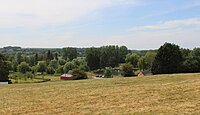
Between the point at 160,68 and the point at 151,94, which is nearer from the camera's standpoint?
the point at 151,94

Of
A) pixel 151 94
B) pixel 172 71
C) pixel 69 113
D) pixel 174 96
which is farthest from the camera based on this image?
pixel 172 71

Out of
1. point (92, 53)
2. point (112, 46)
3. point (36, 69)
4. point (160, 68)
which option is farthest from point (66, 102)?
point (112, 46)

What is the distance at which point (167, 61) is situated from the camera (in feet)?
188

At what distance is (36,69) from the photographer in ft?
374

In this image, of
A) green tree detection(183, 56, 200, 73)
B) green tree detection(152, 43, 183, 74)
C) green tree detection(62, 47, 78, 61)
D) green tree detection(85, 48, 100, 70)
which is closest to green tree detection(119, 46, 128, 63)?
green tree detection(85, 48, 100, 70)

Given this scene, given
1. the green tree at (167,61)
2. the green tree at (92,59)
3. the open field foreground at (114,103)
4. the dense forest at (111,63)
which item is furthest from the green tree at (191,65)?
the green tree at (92,59)

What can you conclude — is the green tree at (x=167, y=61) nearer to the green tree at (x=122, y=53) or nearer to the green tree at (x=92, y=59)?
the green tree at (x=92, y=59)

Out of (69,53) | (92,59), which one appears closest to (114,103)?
(92,59)

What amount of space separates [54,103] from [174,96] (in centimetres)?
649

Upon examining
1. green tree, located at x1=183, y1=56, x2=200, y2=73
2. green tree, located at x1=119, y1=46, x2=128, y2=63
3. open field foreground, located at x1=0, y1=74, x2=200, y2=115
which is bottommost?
open field foreground, located at x1=0, y1=74, x2=200, y2=115

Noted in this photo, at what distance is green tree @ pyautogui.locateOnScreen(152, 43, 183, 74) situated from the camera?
57.1 metres

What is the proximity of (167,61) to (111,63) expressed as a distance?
76.8 meters

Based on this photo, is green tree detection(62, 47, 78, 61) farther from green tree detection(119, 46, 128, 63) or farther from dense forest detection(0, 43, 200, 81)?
green tree detection(119, 46, 128, 63)

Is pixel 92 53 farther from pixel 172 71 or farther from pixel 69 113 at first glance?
pixel 69 113
